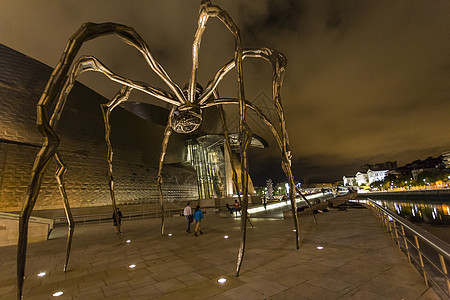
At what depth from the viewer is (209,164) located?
138 ft

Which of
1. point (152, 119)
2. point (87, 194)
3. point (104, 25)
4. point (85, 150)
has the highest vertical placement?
point (152, 119)

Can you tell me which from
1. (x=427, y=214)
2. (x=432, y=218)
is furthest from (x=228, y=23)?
(x=427, y=214)

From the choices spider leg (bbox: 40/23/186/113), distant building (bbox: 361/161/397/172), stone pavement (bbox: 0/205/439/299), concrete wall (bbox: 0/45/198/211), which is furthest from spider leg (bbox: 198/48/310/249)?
distant building (bbox: 361/161/397/172)

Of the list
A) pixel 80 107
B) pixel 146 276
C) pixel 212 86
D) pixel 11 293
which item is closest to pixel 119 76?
pixel 212 86

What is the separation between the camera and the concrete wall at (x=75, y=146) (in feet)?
54.1

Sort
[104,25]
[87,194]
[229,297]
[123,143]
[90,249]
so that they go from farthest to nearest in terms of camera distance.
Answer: [123,143], [87,194], [90,249], [104,25], [229,297]

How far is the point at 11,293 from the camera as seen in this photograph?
391 centimetres

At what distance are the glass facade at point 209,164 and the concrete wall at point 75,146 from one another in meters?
7.91

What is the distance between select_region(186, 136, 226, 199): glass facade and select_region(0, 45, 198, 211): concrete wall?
791 cm

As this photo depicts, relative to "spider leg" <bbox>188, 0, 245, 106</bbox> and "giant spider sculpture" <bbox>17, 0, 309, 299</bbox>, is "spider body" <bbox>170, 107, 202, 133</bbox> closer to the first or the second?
"giant spider sculpture" <bbox>17, 0, 309, 299</bbox>

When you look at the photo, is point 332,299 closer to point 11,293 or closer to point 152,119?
point 11,293

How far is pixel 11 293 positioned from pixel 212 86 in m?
5.95

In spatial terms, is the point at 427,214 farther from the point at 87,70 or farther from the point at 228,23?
the point at 87,70

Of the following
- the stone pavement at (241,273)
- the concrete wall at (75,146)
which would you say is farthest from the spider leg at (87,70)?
the concrete wall at (75,146)
